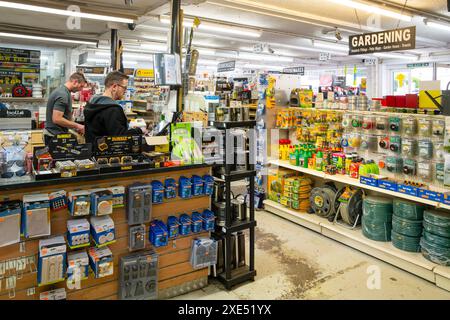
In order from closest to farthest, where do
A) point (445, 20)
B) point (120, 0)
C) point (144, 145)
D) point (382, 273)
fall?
point (144, 145), point (382, 273), point (120, 0), point (445, 20)

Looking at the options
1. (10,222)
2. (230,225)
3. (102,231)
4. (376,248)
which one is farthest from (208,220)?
(376,248)

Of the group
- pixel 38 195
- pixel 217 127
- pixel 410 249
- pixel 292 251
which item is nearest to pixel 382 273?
pixel 410 249

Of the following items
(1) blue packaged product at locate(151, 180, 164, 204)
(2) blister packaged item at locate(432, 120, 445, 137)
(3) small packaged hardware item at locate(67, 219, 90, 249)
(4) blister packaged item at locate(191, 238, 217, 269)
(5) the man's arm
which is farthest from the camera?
(5) the man's arm

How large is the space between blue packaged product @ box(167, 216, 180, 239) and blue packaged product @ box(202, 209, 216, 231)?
0.29 meters

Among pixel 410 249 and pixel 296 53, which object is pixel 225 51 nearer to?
pixel 296 53

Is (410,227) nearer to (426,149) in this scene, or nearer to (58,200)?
(426,149)

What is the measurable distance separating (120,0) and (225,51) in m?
9.48

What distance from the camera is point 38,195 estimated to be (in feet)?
8.14

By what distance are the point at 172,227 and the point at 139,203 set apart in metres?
0.41

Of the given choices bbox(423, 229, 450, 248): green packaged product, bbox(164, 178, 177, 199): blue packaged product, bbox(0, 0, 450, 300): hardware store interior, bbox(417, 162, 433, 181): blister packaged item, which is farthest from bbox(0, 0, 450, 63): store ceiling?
bbox(423, 229, 450, 248): green packaged product

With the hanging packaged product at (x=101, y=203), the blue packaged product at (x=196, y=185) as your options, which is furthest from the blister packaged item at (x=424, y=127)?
the hanging packaged product at (x=101, y=203)

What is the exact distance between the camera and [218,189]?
3.58 metres

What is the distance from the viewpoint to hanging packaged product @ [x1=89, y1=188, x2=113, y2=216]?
261cm

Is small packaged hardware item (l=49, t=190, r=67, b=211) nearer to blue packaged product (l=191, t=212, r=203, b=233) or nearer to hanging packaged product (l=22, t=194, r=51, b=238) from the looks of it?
hanging packaged product (l=22, t=194, r=51, b=238)
